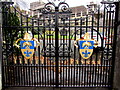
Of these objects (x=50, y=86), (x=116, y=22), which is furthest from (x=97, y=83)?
(x=116, y=22)

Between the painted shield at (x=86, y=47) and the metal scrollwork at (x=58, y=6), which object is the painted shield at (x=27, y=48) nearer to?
the metal scrollwork at (x=58, y=6)

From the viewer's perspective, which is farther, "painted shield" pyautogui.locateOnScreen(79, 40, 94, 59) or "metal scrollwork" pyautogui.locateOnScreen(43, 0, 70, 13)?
"painted shield" pyautogui.locateOnScreen(79, 40, 94, 59)

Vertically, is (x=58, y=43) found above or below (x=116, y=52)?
above

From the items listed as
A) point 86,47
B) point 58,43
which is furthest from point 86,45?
point 58,43

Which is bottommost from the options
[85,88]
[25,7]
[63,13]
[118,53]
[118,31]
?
[85,88]

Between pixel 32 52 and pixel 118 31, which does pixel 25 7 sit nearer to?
pixel 32 52

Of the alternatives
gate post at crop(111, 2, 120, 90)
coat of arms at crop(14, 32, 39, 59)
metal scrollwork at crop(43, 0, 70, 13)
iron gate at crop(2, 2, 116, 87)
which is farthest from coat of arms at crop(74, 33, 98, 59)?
coat of arms at crop(14, 32, 39, 59)

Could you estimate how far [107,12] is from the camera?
149 inches

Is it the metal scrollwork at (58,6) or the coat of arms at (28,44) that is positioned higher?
the metal scrollwork at (58,6)

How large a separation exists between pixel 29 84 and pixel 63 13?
7.11 feet

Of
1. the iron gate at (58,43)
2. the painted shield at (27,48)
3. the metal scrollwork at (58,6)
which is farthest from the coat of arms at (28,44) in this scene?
the metal scrollwork at (58,6)

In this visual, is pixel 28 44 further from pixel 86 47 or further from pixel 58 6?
pixel 86 47

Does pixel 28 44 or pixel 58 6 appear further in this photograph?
pixel 28 44

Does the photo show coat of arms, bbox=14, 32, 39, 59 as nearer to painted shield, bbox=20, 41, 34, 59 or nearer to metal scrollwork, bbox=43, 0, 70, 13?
painted shield, bbox=20, 41, 34, 59
